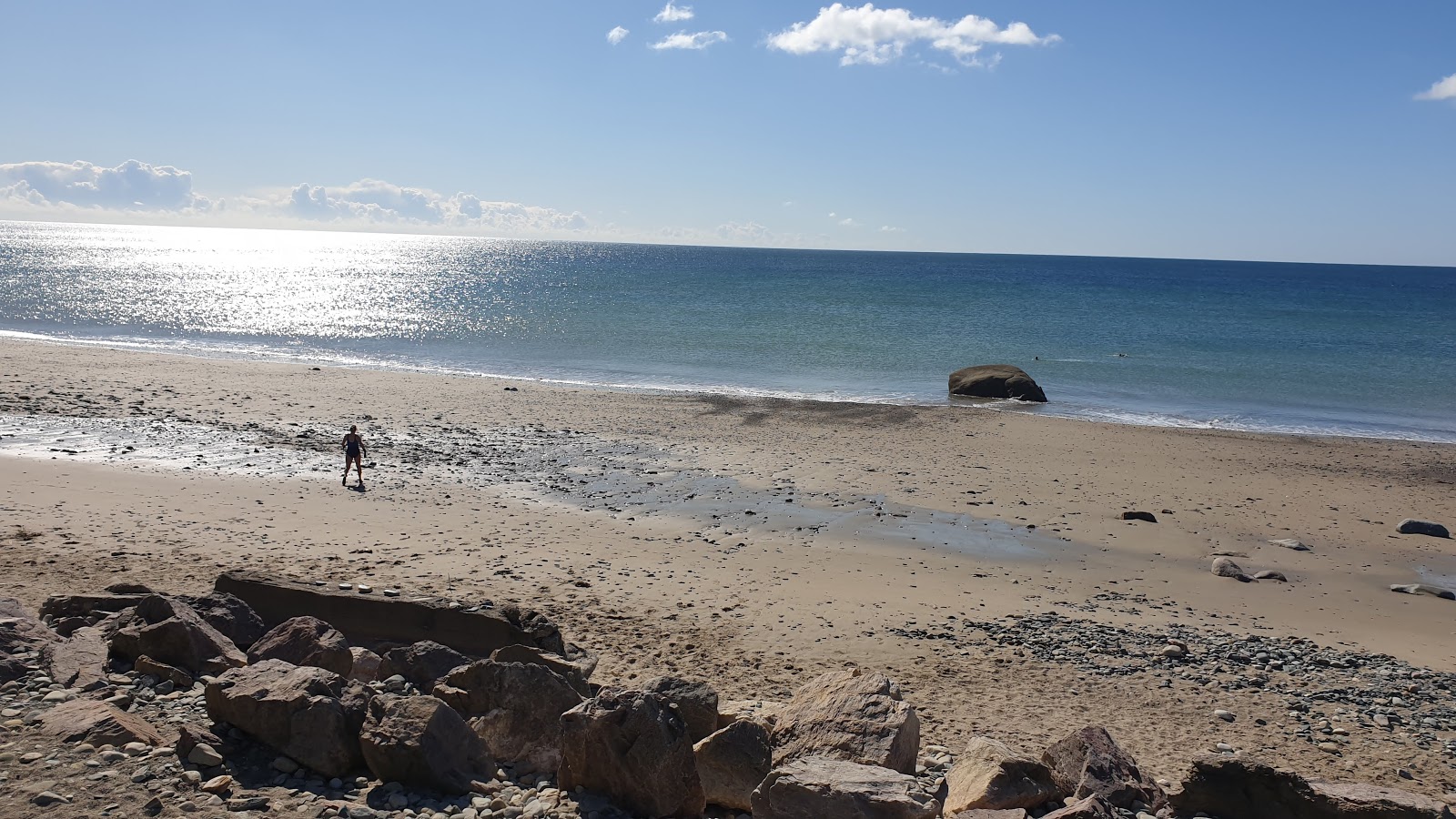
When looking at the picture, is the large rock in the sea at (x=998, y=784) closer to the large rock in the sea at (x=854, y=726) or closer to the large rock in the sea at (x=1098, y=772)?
the large rock in the sea at (x=1098, y=772)

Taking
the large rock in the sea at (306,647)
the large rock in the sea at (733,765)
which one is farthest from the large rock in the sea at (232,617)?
the large rock in the sea at (733,765)

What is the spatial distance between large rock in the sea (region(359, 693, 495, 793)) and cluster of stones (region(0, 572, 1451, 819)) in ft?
0.05

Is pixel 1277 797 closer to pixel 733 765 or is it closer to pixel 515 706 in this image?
pixel 733 765

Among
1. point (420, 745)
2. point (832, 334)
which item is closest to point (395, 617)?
point (420, 745)

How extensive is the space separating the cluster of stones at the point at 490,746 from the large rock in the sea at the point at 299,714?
0.04 feet

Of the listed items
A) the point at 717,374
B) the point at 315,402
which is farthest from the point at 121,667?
the point at 717,374

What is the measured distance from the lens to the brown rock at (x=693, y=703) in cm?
754

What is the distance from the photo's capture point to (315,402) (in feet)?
90.7

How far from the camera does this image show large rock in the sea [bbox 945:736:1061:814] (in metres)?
6.83

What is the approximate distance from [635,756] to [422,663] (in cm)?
278

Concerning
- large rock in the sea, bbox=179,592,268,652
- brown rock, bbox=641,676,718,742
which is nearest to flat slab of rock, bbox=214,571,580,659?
large rock in the sea, bbox=179,592,268,652

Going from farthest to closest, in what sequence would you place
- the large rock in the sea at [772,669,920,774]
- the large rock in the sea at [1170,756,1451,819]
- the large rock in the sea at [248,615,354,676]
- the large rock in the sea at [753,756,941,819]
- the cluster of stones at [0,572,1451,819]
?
the large rock in the sea at [248,615,354,676] < the large rock in the sea at [772,669,920,774] < the large rock in the sea at [1170,756,1451,819] < the cluster of stones at [0,572,1451,819] < the large rock in the sea at [753,756,941,819]

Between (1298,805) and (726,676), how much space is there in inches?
206

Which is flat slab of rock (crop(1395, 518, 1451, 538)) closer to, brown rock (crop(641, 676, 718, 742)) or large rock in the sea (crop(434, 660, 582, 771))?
brown rock (crop(641, 676, 718, 742))
